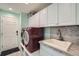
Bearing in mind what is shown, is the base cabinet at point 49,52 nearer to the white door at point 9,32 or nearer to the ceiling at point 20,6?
the white door at point 9,32

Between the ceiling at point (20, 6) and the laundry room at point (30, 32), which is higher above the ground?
the ceiling at point (20, 6)

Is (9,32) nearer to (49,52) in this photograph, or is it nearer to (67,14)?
(49,52)

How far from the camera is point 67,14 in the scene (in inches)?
58.6

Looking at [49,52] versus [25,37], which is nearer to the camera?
[49,52]

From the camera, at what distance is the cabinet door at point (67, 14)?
138cm

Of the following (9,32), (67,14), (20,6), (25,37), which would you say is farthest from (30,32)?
(67,14)

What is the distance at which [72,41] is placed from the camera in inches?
66.6

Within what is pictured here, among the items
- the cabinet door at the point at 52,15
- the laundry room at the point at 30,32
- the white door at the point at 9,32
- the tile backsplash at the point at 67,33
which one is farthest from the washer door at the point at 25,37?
the cabinet door at the point at 52,15

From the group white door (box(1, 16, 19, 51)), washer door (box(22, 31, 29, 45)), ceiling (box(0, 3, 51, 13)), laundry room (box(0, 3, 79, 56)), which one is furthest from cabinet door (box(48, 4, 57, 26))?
white door (box(1, 16, 19, 51))

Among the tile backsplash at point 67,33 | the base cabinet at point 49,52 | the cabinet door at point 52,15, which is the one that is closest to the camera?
the base cabinet at point 49,52

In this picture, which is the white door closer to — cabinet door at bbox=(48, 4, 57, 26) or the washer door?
the washer door

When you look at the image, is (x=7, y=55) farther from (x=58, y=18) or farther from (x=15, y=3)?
(x=58, y=18)

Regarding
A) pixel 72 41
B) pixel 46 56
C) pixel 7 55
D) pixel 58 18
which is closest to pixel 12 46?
pixel 7 55

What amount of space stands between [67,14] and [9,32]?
887 mm
